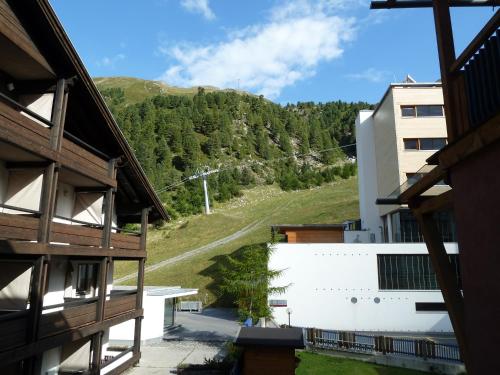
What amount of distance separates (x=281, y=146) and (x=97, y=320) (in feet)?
432

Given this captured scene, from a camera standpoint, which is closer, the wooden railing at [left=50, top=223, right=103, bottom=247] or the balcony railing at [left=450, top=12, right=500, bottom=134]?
the balcony railing at [left=450, top=12, right=500, bottom=134]

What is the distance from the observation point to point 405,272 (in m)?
28.7

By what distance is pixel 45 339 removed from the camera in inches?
421

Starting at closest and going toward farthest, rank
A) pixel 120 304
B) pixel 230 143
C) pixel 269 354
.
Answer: pixel 269 354 → pixel 120 304 → pixel 230 143

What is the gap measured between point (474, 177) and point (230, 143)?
12730 centimetres

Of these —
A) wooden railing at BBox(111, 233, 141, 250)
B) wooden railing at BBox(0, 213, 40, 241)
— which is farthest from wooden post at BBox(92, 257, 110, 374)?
wooden railing at BBox(0, 213, 40, 241)

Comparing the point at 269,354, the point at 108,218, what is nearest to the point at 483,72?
the point at 269,354

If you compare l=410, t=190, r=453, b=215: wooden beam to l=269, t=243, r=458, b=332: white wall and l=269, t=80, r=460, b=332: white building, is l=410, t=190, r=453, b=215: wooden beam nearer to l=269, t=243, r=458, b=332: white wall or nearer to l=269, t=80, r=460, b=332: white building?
l=269, t=80, r=460, b=332: white building

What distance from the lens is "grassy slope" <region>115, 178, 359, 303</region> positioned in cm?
4778

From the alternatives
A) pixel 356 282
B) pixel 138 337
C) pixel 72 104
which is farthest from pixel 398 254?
pixel 72 104

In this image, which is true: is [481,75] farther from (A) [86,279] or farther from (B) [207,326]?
(B) [207,326]

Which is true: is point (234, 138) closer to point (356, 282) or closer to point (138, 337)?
point (356, 282)

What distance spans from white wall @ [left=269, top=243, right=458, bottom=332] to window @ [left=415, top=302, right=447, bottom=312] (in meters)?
0.26

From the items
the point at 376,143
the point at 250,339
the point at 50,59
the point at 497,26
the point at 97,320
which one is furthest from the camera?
the point at 376,143
